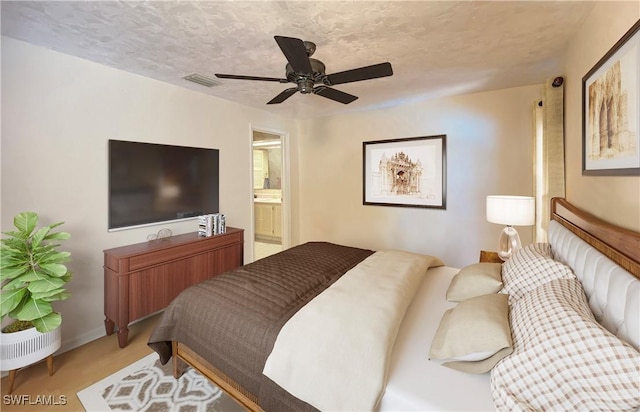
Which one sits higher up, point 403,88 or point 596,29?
point 403,88

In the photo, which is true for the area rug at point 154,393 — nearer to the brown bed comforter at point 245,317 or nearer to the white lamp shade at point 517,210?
the brown bed comforter at point 245,317

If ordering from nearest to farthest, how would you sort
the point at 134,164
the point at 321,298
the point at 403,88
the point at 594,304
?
the point at 594,304, the point at 321,298, the point at 134,164, the point at 403,88

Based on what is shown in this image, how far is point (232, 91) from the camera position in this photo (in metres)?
3.14

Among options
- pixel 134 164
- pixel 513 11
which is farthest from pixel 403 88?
pixel 134 164

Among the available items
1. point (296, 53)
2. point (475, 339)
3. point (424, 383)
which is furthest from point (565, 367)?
point (296, 53)

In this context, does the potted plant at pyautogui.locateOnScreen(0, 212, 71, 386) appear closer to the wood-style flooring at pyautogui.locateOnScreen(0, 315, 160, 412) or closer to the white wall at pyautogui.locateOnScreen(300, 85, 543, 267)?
the wood-style flooring at pyautogui.locateOnScreen(0, 315, 160, 412)

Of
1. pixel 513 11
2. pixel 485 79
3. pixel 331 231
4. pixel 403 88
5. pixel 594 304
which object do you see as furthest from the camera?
pixel 331 231

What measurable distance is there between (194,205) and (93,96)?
1.36m

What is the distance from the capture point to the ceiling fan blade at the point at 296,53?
1.40 metres

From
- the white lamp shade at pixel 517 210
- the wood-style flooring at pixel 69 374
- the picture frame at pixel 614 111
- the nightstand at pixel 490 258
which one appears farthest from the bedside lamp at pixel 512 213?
the wood-style flooring at pixel 69 374

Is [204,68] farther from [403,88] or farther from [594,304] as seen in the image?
[594,304]

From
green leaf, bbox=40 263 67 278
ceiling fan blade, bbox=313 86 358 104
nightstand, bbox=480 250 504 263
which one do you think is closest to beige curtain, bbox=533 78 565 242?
nightstand, bbox=480 250 504 263

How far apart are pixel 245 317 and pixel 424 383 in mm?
923

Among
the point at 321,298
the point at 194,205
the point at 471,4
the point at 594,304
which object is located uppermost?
the point at 471,4
